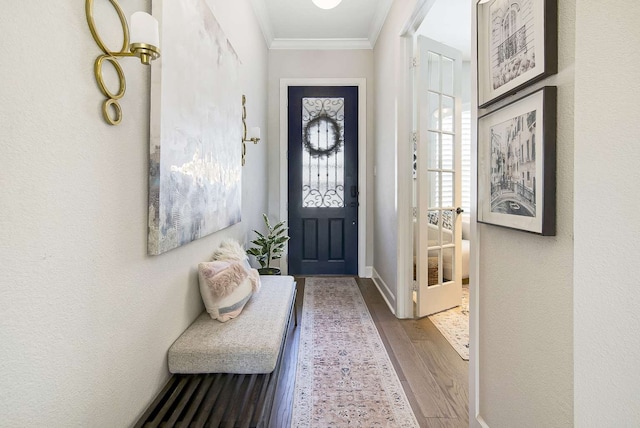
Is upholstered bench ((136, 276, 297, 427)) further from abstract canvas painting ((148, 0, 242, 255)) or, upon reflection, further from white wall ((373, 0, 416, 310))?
white wall ((373, 0, 416, 310))

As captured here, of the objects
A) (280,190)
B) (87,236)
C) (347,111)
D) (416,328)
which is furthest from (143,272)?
(347,111)

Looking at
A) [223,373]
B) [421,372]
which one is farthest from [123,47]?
[421,372]

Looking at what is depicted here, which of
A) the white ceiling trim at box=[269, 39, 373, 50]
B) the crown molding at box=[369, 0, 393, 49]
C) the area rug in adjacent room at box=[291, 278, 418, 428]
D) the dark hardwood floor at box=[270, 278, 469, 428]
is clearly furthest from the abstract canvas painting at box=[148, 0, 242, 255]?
the white ceiling trim at box=[269, 39, 373, 50]

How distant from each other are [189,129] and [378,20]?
288 centimetres

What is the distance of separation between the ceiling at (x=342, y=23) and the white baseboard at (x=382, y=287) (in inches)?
107

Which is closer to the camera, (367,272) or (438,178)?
(438,178)

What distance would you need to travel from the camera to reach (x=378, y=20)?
3529mm

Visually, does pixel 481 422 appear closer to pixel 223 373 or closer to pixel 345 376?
pixel 345 376

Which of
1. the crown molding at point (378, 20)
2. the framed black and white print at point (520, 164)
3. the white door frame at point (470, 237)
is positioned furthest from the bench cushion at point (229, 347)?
the crown molding at point (378, 20)

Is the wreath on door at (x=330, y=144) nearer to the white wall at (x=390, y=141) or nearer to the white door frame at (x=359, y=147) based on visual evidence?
the white door frame at (x=359, y=147)

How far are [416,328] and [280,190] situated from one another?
7.66 feet

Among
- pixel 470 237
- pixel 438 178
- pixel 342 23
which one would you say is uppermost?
pixel 342 23

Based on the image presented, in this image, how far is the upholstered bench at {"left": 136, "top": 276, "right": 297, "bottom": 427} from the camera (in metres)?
1.09

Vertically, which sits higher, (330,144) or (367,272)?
(330,144)
